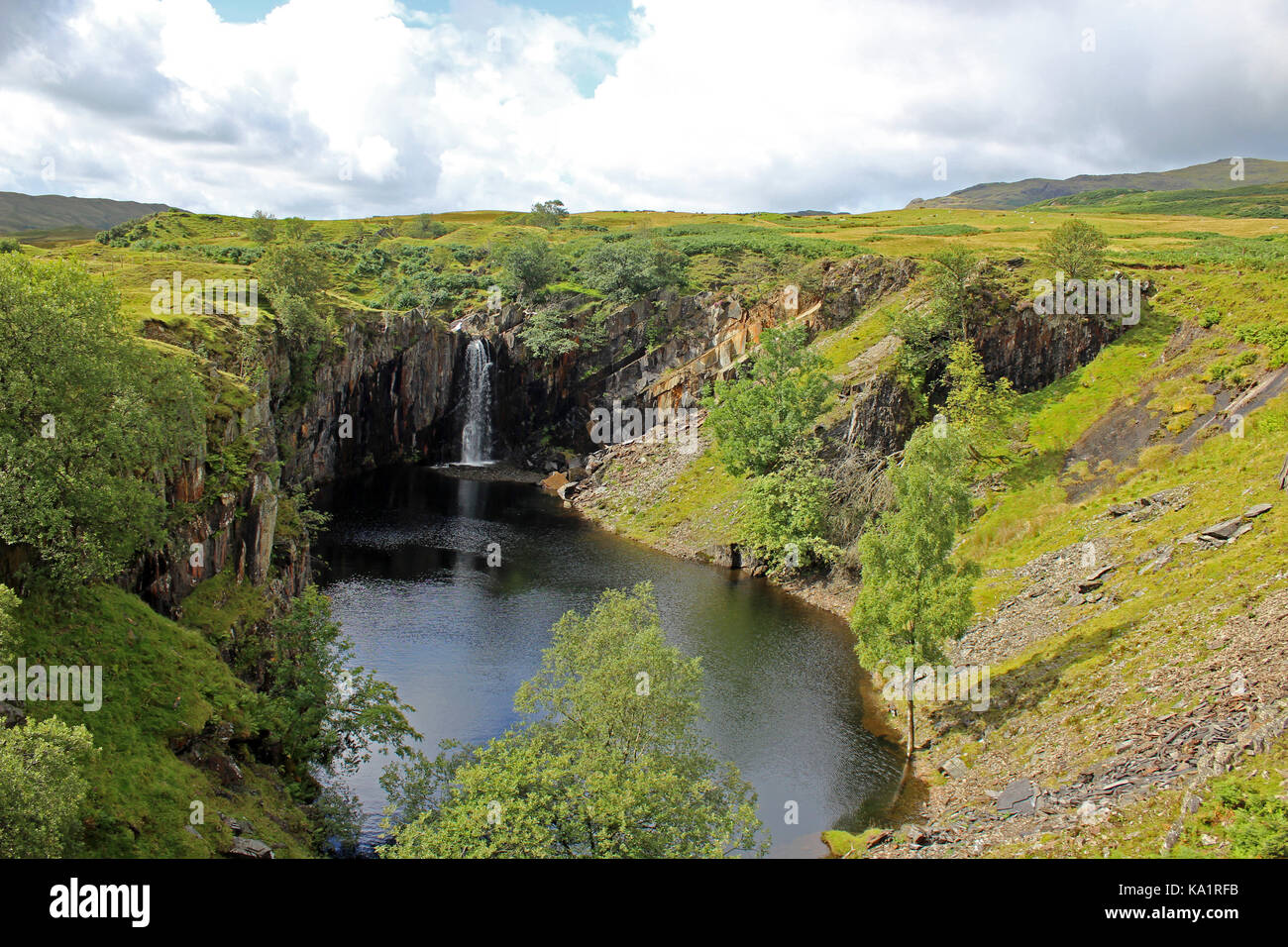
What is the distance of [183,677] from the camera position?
29.0m

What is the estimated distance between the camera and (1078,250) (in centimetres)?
7731

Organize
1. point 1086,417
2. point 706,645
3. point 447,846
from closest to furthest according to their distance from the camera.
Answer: point 447,846 → point 706,645 → point 1086,417

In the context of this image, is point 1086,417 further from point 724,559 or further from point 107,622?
point 107,622

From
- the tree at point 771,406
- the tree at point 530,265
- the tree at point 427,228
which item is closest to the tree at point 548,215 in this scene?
the tree at point 427,228

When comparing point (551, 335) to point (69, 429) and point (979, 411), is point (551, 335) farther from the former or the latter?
point (69, 429)

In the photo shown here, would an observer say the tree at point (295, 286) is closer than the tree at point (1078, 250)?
Yes

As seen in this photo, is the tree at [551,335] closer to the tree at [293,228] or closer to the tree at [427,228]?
the tree at [293,228]

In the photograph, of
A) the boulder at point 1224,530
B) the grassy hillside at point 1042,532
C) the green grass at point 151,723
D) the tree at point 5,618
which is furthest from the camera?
the boulder at point 1224,530

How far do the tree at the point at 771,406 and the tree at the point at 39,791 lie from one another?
55.7 m

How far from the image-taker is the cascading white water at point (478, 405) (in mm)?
108188

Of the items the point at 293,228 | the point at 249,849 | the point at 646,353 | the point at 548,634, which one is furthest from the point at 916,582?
the point at 293,228

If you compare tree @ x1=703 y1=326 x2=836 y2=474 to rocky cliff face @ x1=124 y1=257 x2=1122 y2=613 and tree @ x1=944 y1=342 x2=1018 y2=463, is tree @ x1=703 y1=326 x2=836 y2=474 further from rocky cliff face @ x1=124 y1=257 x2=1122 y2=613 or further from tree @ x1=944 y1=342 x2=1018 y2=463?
tree @ x1=944 y1=342 x2=1018 y2=463

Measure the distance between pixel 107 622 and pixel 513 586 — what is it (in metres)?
34.8
